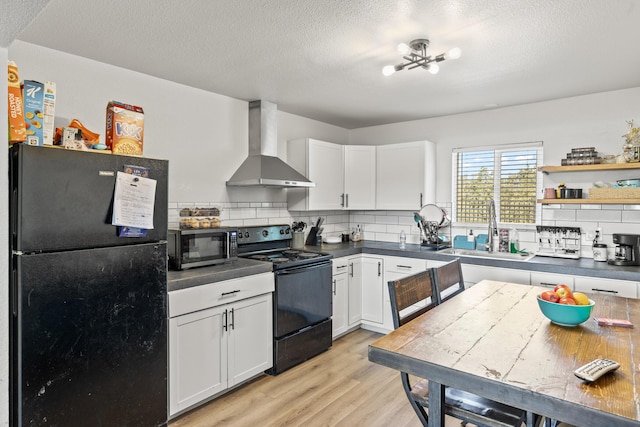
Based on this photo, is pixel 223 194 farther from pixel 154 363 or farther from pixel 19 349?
pixel 19 349

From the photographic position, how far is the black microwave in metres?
2.62

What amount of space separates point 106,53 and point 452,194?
10.8 ft

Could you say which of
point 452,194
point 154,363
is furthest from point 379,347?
point 452,194

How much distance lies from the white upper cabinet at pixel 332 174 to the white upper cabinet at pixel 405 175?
→ 0.35ft

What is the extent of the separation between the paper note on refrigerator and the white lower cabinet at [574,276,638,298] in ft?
9.76

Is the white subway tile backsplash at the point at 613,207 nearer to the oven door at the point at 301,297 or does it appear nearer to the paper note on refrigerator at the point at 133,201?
the oven door at the point at 301,297

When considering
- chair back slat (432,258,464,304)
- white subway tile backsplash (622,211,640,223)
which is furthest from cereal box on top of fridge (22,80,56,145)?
white subway tile backsplash (622,211,640,223)

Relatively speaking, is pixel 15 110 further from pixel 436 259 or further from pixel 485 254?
pixel 485 254

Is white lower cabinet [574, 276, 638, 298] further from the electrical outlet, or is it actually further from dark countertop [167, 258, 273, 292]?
dark countertop [167, 258, 273, 292]

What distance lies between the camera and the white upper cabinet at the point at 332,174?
3922 millimetres

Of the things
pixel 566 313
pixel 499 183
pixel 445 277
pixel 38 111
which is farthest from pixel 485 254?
pixel 38 111

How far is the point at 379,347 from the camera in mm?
1464

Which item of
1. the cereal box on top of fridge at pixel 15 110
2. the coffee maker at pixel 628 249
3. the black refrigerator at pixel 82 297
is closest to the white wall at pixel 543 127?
the coffee maker at pixel 628 249

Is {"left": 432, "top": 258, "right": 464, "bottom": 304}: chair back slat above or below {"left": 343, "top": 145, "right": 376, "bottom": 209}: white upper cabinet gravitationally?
below
